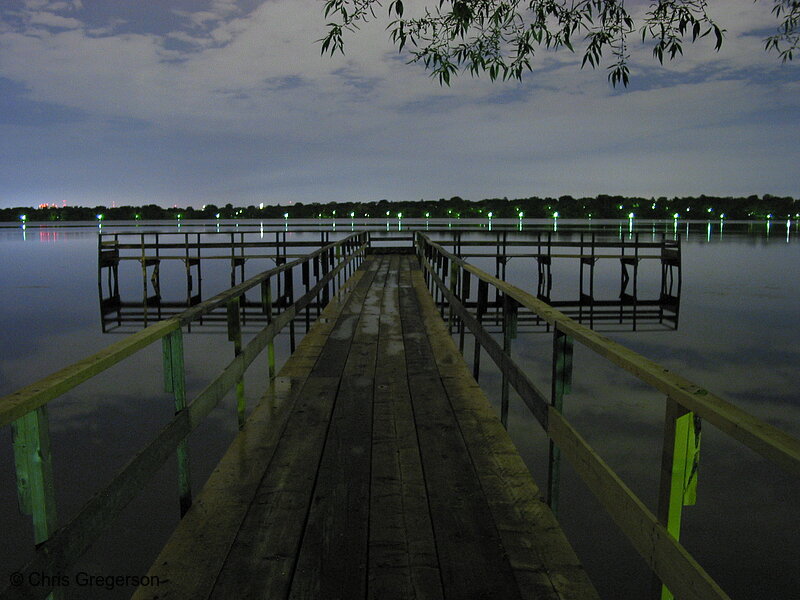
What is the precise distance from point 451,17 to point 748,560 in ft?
19.2

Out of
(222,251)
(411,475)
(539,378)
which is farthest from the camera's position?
(222,251)

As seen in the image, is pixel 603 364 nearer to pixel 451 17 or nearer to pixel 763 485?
pixel 763 485

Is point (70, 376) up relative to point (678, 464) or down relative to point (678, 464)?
up

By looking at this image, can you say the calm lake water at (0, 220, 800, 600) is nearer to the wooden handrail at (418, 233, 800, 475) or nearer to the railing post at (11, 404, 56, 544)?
the railing post at (11, 404, 56, 544)

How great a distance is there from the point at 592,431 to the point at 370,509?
634 cm

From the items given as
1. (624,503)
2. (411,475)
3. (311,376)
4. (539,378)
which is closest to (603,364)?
(539,378)

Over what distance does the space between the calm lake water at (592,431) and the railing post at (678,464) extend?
3.52 meters

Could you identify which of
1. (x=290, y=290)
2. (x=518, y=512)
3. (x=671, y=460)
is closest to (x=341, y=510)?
(x=518, y=512)

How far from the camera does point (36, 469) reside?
188cm

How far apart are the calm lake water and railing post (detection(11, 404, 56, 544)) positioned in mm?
3357

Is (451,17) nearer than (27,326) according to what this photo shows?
Yes

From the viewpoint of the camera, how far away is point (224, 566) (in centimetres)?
256

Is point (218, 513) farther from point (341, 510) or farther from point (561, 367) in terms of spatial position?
point (561, 367)

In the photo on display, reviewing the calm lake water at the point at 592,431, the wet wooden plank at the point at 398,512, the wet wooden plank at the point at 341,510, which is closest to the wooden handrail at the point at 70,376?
the wet wooden plank at the point at 341,510
